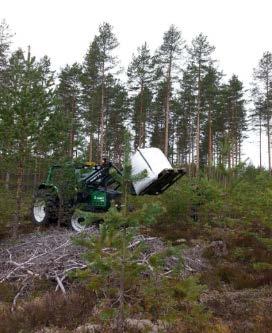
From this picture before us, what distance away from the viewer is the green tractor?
12.1 meters

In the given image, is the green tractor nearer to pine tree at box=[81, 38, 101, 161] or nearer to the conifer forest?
the conifer forest

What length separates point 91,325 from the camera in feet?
21.0

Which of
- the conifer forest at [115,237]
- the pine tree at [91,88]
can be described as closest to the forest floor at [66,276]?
the conifer forest at [115,237]

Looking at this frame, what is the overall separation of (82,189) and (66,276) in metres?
4.44

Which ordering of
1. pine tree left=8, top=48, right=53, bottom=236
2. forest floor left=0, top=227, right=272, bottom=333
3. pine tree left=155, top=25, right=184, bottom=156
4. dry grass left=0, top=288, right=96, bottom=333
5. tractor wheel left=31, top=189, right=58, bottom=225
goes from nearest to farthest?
dry grass left=0, top=288, right=96, bottom=333
forest floor left=0, top=227, right=272, bottom=333
pine tree left=8, top=48, right=53, bottom=236
tractor wheel left=31, top=189, right=58, bottom=225
pine tree left=155, top=25, right=184, bottom=156

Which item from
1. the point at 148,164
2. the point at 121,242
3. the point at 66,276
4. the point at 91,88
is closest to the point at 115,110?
the point at 91,88

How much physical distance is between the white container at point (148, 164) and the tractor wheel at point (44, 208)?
Answer: 333 cm

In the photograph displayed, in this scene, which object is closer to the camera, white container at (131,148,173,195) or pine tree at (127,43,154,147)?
white container at (131,148,173,195)

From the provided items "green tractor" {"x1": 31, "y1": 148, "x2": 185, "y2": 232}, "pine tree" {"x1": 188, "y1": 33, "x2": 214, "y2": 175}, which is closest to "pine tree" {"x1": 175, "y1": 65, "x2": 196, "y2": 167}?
"pine tree" {"x1": 188, "y1": 33, "x2": 214, "y2": 175}

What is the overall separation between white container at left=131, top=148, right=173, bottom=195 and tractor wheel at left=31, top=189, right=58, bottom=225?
3332 mm

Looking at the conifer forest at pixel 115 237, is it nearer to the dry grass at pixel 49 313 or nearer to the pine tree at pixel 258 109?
the dry grass at pixel 49 313

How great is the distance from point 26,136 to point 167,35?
23.5 meters

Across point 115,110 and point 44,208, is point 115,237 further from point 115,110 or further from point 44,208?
point 115,110

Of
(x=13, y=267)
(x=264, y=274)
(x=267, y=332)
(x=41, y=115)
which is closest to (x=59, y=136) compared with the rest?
(x=41, y=115)
